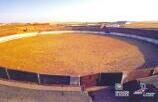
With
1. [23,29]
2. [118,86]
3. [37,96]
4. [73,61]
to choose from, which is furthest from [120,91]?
[23,29]

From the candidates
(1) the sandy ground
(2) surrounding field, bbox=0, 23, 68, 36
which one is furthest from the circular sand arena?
(2) surrounding field, bbox=0, 23, 68, 36

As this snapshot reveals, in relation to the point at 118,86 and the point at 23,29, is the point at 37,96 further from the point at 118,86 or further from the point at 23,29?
the point at 23,29

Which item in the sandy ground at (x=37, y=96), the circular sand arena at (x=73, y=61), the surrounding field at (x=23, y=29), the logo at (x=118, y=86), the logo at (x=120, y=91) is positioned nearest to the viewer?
the logo at (x=120, y=91)

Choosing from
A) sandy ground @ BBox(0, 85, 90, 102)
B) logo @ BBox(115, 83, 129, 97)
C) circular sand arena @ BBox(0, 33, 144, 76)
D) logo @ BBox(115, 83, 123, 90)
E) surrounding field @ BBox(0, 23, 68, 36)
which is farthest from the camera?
surrounding field @ BBox(0, 23, 68, 36)

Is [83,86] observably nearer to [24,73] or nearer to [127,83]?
[127,83]

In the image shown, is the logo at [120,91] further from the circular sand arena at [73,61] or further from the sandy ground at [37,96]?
the circular sand arena at [73,61]

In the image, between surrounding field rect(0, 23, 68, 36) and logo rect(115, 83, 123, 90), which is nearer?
logo rect(115, 83, 123, 90)

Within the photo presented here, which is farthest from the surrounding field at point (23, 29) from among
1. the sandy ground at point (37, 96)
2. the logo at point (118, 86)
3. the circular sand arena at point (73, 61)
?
the logo at point (118, 86)

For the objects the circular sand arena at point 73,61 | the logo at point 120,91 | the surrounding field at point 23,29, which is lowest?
the circular sand arena at point 73,61

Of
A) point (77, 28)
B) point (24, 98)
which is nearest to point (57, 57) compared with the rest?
point (24, 98)

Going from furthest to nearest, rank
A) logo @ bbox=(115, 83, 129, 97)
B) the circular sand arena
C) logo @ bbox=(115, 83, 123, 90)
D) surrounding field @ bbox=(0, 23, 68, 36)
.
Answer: surrounding field @ bbox=(0, 23, 68, 36)
the circular sand arena
logo @ bbox=(115, 83, 123, 90)
logo @ bbox=(115, 83, 129, 97)

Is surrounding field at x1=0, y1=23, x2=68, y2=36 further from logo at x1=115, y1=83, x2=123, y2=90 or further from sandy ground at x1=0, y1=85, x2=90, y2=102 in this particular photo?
logo at x1=115, y1=83, x2=123, y2=90

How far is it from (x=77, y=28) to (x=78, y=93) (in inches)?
1574

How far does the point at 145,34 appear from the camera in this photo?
37750 millimetres
